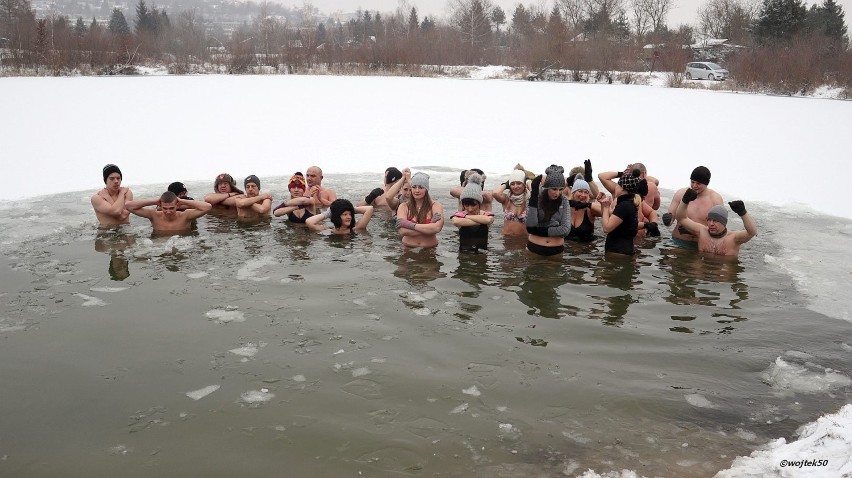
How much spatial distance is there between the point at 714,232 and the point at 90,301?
570cm

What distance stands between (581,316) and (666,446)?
1.78 m

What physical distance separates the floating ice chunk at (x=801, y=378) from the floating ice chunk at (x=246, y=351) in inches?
127

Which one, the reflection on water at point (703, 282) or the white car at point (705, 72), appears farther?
the white car at point (705, 72)

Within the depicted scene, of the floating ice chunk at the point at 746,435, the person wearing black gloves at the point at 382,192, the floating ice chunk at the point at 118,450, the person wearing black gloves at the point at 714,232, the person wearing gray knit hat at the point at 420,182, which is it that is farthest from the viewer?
the person wearing black gloves at the point at 382,192

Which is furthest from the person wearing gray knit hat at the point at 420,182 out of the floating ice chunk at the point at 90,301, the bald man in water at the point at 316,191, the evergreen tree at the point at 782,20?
the evergreen tree at the point at 782,20

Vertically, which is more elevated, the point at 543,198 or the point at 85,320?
the point at 543,198

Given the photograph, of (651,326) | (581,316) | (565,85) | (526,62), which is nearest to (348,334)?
(581,316)

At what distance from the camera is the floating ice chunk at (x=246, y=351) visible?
4.14 meters

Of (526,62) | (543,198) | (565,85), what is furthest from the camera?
(526,62)

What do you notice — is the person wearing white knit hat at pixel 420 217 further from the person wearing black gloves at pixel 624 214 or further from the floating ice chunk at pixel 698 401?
the floating ice chunk at pixel 698 401

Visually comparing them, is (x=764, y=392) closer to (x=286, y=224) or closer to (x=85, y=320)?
(x=85, y=320)

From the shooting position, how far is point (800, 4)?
36781mm

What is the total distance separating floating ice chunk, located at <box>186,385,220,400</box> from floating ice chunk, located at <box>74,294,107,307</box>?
73.2 inches

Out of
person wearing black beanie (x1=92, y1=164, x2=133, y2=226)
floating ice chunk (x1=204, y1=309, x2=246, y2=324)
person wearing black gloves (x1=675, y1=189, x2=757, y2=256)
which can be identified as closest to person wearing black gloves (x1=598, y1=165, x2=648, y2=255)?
person wearing black gloves (x1=675, y1=189, x2=757, y2=256)
